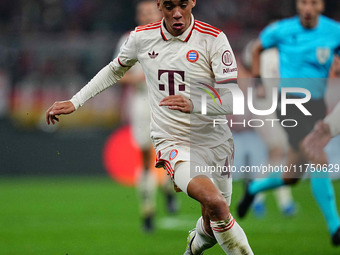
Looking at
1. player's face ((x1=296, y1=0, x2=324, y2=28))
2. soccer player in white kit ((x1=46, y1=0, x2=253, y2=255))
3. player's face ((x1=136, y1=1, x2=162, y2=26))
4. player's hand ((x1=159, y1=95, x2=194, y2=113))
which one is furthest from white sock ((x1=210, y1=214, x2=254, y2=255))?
player's face ((x1=136, y1=1, x2=162, y2=26))

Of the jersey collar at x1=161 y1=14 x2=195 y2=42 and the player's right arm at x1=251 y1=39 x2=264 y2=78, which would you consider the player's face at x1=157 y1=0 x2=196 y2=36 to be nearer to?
the jersey collar at x1=161 y1=14 x2=195 y2=42

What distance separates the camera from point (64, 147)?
13461mm

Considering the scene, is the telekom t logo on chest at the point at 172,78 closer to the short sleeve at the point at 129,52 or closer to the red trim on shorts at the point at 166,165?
the short sleeve at the point at 129,52

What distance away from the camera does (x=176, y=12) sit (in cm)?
486

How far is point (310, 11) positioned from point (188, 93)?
2.82 m

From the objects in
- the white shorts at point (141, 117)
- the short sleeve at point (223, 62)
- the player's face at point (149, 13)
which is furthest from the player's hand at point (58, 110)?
the white shorts at point (141, 117)

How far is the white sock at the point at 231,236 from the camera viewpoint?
15.2 feet

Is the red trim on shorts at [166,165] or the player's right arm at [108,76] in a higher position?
the player's right arm at [108,76]

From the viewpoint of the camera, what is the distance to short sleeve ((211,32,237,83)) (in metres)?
4.75

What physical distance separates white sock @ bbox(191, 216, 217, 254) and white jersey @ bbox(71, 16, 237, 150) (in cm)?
67

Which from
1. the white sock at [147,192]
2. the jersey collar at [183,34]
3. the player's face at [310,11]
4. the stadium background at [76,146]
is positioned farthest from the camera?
the white sock at [147,192]

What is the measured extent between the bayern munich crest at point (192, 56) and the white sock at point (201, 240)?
1.20 metres

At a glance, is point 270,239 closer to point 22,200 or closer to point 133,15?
point 22,200

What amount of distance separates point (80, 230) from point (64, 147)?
514 centimetres
